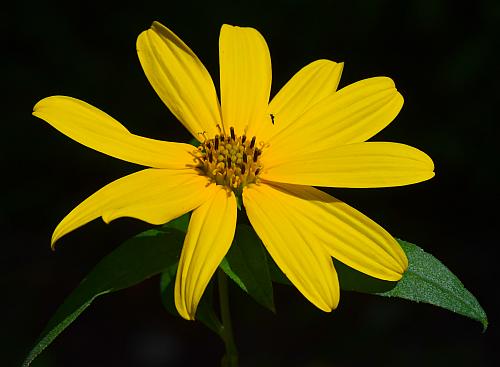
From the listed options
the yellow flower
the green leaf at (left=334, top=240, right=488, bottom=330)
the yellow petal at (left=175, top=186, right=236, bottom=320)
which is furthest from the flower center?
the green leaf at (left=334, top=240, right=488, bottom=330)

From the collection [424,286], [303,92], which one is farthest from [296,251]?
[303,92]

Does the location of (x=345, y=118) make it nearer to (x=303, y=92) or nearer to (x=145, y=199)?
(x=303, y=92)

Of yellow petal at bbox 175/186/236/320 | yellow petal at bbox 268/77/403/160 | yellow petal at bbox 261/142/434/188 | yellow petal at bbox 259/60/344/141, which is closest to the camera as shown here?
yellow petal at bbox 175/186/236/320

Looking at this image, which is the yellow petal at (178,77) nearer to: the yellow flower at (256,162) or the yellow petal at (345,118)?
the yellow flower at (256,162)

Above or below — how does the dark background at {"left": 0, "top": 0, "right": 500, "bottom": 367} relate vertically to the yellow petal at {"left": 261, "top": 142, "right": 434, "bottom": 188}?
below

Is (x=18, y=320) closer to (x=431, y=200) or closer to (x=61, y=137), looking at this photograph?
(x=61, y=137)

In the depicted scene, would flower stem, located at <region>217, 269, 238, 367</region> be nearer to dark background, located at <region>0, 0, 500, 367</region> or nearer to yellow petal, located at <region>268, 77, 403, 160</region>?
yellow petal, located at <region>268, 77, 403, 160</region>

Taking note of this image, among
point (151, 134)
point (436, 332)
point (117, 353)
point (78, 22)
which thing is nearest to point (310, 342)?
point (436, 332)
